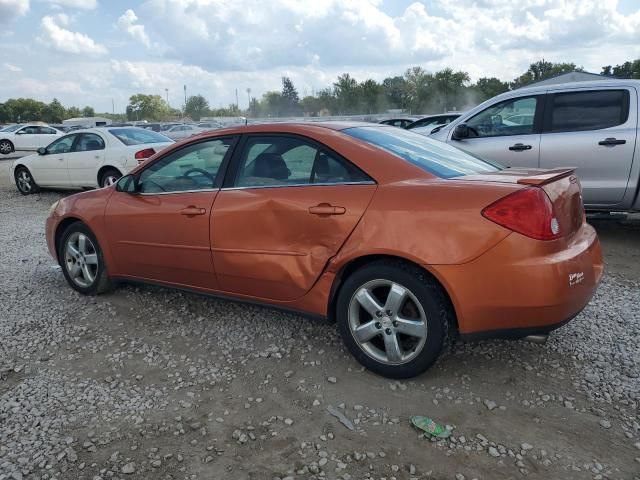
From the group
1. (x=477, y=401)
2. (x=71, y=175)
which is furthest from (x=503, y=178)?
(x=71, y=175)

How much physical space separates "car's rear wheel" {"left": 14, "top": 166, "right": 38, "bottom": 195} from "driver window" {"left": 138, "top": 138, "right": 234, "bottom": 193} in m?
9.33

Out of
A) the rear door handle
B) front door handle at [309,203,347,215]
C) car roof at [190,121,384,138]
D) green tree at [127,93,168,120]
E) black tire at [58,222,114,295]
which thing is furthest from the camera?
green tree at [127,93,168,120]

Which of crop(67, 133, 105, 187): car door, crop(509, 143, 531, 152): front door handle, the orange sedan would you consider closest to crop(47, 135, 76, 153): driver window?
crop(67, 133, 105, 187): car door

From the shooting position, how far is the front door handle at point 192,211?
12.4 ft

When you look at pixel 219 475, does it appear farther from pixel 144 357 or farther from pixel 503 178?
pixel 503 178

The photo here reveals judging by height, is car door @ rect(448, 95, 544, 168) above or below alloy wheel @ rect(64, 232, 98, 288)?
above

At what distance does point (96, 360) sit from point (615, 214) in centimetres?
535

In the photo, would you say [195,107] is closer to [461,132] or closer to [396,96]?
[396,96]

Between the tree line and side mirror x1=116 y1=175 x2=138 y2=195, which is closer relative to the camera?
side mirror x1=116 y1=175 x2=138 y2=195

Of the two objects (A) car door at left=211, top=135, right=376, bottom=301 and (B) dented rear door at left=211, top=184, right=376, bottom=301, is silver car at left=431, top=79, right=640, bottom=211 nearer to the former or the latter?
(A) car door at left=211, top=135, right=376, bottom=301

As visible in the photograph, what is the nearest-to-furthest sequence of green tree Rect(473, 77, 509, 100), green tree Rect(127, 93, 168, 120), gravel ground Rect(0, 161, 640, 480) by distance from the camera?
gravel ground Rect(0, 161, 640, 480) → green tree Rect(473, 77, 509, 100) → green tree Rect(127, 93, 168, 120)

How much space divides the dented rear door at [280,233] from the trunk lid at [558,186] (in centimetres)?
77

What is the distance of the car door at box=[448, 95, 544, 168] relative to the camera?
631 cm

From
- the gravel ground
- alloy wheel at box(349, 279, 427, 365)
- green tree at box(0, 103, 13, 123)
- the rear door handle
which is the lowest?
the gravel ground
